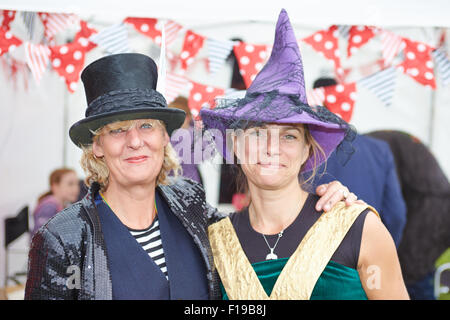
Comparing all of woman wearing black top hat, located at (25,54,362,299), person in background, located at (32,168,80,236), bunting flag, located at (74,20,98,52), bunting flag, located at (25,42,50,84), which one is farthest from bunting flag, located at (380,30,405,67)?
person in background, located at (32,168,80,236)

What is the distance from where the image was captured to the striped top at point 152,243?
5.98 ft

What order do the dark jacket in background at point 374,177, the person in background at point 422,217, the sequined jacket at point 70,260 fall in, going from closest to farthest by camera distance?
the sequined jacket at point 70,260, the dark jacket in background at point 374,177, the person in background at point 422,217

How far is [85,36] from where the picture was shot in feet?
8.70

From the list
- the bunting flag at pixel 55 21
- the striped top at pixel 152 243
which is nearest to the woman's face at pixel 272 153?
the striped top at pixel 152 243

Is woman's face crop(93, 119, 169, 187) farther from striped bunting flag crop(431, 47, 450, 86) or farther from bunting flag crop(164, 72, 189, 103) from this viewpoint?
striped bunting flag crop(431, 47, 450, 86)

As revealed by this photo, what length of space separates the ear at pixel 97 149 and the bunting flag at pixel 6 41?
3.17 ft

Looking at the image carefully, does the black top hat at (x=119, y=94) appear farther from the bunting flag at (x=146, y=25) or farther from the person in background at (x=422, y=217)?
the person in background at (x=422, y=217)

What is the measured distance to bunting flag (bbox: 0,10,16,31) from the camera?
248cm

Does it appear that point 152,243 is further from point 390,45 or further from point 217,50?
point 390,45

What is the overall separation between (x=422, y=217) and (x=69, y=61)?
2.89 m

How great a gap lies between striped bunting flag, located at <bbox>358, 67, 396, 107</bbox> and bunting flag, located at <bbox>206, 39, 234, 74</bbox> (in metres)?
0.78
